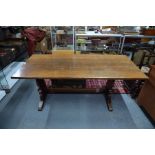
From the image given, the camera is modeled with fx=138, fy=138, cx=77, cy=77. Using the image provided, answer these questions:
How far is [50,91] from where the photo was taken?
2.63 metres

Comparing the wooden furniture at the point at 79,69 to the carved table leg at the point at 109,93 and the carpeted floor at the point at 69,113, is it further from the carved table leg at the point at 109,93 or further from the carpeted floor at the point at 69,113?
the carpeted floor at the point at 69,113

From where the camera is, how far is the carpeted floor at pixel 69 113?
2039 millimetres

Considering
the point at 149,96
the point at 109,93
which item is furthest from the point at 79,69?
the point at 149,96

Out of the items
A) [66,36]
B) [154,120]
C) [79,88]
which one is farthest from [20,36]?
[154,120]

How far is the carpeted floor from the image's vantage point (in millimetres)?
2039

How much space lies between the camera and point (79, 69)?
6.31 ft

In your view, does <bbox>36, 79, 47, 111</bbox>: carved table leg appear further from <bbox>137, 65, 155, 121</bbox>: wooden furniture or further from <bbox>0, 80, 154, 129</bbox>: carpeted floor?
<bbox>137, 65, 155, 121</bbox>: wooden furniture

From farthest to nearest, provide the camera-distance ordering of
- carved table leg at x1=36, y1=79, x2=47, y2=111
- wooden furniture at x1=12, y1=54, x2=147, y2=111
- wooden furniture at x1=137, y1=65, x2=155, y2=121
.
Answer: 1. carved table leg at x1=36, y1=79, x2=47, y2=111
2. wooden furniture at x1=137, y1=65, x2=155, y2=121
3. wooden furniture at x1=12, y1=54, x2=147, y2=111

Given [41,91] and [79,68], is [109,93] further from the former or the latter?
[41,91]

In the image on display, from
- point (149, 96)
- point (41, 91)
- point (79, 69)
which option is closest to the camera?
point (79, 69)

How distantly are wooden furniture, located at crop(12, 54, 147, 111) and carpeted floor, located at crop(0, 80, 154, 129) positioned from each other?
0.55ft

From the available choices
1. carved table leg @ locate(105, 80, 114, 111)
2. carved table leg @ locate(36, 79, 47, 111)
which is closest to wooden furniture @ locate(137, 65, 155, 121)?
carved table leg @ locate(105, 80, 114, 111)

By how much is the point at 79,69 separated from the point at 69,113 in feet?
2.56

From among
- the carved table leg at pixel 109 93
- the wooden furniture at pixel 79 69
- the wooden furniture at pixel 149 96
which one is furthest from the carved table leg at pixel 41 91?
the wooden furniture at pixel 149 96
